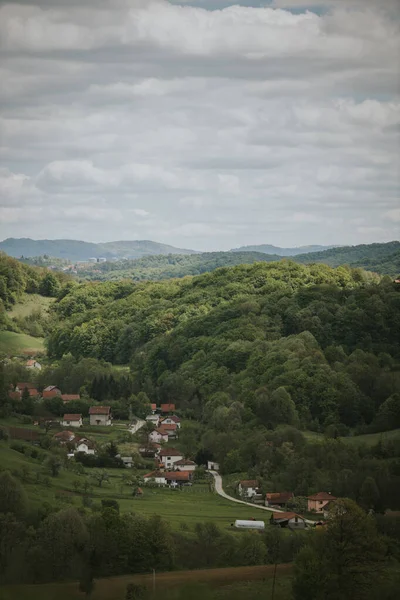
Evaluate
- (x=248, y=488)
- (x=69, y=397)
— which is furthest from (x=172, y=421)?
(x=248, y=488)

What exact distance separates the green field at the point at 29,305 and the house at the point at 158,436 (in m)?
61.9

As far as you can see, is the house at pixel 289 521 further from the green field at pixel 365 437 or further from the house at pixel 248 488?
the green field at pixel 365 437

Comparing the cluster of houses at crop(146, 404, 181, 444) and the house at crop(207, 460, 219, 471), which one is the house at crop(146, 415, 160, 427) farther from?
the house at crop(207, 460, 219, 471)

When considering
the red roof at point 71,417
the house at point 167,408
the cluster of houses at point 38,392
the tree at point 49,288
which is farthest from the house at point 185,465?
the tree at point 49,288

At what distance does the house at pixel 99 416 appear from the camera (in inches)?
3174

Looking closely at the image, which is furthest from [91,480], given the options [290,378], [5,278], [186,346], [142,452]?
[5,278]

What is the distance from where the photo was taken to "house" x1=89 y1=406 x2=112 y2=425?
265 feet

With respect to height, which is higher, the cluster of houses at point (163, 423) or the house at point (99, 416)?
the house at point (99, 416)

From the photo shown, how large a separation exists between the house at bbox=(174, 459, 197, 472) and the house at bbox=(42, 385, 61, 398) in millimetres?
20809

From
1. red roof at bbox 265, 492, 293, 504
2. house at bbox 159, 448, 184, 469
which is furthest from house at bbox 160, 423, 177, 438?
red roof at bbox 265, 492, 293, 504

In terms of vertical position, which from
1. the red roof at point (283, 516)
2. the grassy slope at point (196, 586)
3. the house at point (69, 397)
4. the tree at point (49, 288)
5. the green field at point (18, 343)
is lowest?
the grassy slope at point (196, 586)

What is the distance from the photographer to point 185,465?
224 feet

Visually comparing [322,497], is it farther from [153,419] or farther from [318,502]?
[153,419]

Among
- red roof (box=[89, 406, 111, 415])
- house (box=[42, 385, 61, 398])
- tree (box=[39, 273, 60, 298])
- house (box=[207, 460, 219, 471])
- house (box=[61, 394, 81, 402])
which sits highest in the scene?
tree (box=[39, 273, 60, 298])
